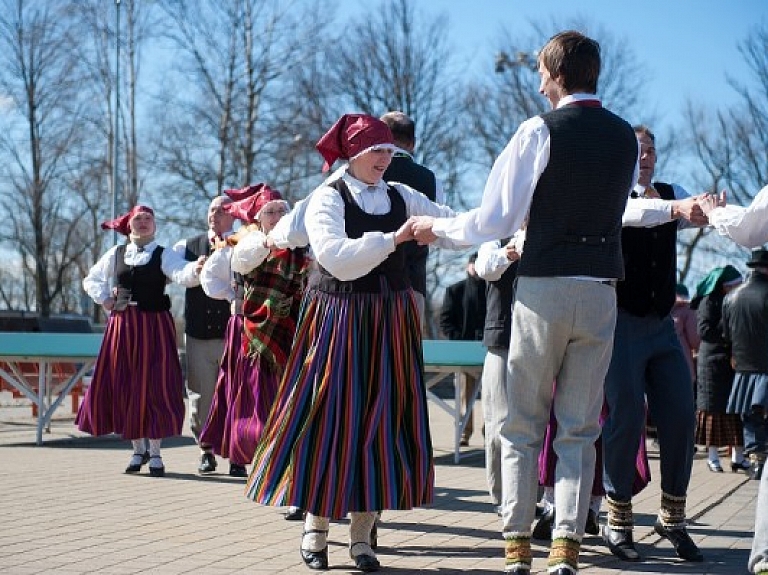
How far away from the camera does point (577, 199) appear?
460 centimetres

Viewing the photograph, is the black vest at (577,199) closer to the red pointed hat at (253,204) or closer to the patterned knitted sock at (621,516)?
the patterned knitted sock at (621,516)

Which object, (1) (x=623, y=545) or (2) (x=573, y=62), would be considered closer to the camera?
(2) (x=573, y=62)

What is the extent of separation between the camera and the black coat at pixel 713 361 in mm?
11547

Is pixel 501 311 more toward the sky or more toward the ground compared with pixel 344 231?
more toward the ground

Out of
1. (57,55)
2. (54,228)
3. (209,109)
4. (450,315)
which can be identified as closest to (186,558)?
(450,315)

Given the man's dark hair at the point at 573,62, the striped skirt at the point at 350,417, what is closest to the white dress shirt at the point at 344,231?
the striped skirt at the point at 350,417

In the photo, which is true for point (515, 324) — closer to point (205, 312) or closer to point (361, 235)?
point (361, 235)

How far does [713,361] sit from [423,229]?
730 cm

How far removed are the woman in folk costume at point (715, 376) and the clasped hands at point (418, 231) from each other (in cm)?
690

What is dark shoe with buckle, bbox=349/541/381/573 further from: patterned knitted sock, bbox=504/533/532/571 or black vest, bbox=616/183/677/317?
black vest, bbox=616/183/677/317

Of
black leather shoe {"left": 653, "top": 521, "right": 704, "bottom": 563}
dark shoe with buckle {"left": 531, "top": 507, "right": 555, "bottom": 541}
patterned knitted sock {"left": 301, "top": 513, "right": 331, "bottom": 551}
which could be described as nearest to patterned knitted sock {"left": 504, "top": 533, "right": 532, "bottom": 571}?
patterned knitted sock {"left": 301, "top": 513, "right": 331, "bottom": 551}

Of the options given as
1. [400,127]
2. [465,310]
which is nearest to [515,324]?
[400,127]

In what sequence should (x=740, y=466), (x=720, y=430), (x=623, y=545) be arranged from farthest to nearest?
1. (x=720, y=430)
2. (x=740, y=466)
3. (x=623, y=545)

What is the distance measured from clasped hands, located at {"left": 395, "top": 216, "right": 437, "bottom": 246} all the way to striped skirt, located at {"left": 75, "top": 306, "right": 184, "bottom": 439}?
4780 mm
